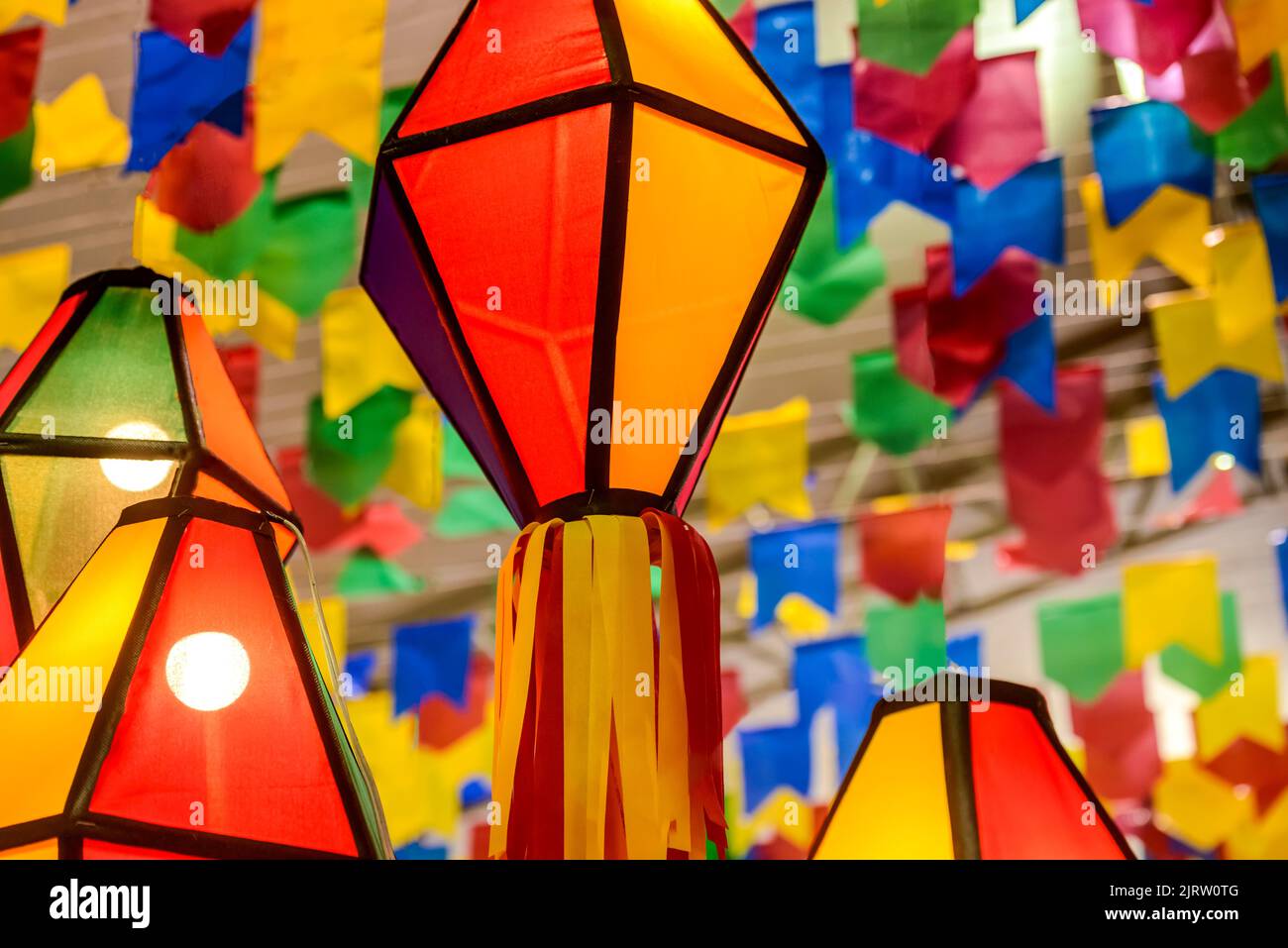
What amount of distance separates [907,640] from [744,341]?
2.25 m

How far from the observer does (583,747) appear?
3.83 feet

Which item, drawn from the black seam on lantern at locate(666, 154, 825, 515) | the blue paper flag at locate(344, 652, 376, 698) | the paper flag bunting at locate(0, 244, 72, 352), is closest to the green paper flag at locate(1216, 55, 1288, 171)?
the black seam on lantern at locate(666, 154, 825, 515)

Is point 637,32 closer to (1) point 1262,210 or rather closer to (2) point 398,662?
(1) point 1262,210

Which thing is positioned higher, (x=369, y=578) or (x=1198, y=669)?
(x=369, y=578)

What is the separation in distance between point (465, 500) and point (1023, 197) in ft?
5.31

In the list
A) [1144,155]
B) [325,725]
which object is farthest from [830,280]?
[325,725]

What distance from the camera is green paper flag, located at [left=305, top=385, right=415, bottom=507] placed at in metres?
3.07

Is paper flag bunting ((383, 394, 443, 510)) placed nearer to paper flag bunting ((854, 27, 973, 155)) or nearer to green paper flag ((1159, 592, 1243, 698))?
paper flag bunting ((854, 27, 973, 155))

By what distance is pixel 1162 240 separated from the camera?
2.76m

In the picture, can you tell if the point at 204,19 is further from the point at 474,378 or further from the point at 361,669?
the point at 361,669

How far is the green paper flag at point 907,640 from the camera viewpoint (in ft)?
11.0

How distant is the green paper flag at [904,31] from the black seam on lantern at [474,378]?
57.9 inches

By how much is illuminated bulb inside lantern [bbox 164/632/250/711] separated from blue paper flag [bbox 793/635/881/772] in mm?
2641
